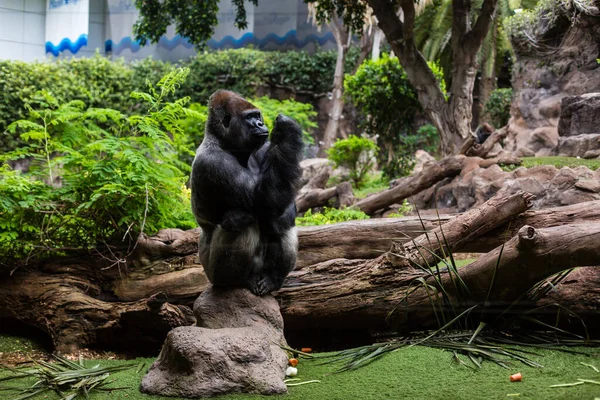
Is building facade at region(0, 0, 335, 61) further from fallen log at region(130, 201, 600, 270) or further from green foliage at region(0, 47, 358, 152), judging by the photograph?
fallen log at region(130, 201, 600, 270)

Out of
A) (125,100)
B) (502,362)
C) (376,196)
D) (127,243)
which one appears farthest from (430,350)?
(125,100)

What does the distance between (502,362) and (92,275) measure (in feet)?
11.7

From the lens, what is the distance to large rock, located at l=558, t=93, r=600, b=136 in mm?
7059

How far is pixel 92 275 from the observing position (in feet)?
16.6

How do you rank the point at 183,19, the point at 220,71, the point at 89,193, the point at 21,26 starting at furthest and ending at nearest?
the point at 220,71, the point at 183,19, the point at 89,193, the point at 21,26

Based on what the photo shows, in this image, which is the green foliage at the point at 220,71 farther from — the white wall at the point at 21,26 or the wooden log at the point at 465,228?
the wooden log at the point at 465,228

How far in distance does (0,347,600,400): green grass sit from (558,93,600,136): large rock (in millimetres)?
4756

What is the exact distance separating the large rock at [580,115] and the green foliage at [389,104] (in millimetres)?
3895

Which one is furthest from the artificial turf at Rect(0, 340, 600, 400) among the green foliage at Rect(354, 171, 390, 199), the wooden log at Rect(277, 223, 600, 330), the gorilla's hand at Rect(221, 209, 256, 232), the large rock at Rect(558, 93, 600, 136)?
the green foliage at Rect(354, 171, 390, 199)

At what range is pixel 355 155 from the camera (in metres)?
11.8

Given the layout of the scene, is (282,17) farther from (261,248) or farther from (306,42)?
(261,248)

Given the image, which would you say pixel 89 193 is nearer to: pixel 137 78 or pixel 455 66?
pixel 137 78

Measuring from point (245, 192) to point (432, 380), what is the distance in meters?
1.61

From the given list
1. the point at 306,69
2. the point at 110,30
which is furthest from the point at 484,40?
the point at 110,30
